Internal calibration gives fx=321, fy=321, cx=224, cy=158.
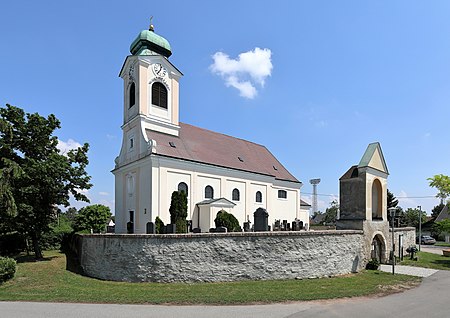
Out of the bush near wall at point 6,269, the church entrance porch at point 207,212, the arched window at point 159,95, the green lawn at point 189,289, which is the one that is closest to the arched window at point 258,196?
the church entrance porch at point 207,212

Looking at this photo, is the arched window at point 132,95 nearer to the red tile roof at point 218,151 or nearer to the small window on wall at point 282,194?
the red tile roof at point 218,151

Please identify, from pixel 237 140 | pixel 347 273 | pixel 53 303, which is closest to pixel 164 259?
pixel 53 303

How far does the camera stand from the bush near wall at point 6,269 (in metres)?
16.7

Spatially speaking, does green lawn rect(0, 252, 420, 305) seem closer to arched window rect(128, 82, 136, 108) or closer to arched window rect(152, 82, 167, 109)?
arched window rect(128, 82, 136, 108)

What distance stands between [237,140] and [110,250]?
937 inches

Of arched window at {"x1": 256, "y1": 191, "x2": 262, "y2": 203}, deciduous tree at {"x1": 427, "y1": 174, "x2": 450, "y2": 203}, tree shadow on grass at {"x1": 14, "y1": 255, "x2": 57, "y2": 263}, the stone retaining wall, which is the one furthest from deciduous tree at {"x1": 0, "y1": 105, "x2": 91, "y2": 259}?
deciduous tree at {"x1": 427, "y1": 174, "x2": 450, "y2": 203}

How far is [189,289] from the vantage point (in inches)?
583

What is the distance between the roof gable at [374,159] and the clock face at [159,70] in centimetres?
1936

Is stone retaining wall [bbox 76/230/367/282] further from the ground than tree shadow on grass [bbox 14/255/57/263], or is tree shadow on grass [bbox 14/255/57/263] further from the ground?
stone retaining wall [bbox 76/230/367/282]

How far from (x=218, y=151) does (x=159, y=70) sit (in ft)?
32.7

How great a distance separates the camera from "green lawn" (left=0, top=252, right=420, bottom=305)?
12750mm

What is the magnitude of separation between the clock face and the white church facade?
0.06ft

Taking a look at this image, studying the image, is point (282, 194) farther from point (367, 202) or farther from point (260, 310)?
point (260, 310)

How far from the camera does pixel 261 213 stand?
19.6 meters
